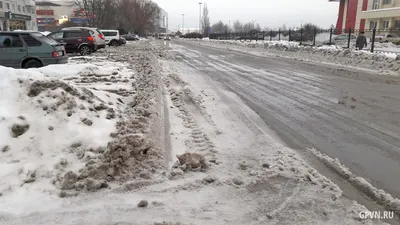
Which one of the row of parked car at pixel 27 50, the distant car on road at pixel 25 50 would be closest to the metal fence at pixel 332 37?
the row of parked car at pixel 27 50

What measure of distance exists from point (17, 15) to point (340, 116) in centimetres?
7628

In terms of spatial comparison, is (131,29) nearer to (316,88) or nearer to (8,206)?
(316,88)

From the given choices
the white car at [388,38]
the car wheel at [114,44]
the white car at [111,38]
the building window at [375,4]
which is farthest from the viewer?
the building window at [375,4]

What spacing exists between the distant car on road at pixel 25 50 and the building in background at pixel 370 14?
157 ft

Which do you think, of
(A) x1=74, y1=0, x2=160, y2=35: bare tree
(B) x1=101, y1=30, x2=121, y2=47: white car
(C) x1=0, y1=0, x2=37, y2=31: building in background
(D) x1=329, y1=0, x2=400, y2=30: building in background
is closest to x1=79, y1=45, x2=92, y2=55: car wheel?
(B) x1=101, y1=30, x2=121, y2=47: white car

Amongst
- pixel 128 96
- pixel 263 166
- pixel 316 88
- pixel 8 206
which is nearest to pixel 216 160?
pixel 263 166

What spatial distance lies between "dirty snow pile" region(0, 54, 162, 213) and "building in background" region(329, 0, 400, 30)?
51220 millimetres

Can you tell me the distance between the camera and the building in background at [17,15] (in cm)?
6144

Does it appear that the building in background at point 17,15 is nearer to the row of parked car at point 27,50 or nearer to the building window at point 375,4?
the row of parked car at point 27,50

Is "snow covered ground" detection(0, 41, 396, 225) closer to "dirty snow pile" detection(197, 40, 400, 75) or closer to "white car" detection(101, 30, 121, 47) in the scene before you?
"dirty snow pile" detection(197, 40, 400, 75)

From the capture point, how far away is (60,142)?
4836 mm

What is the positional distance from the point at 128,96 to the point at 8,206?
4923mm

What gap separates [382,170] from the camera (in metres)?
4.53

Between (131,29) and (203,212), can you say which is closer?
(203,212)
